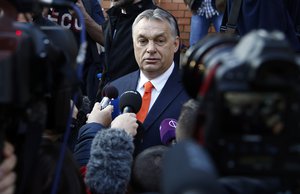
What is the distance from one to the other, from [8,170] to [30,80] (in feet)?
0.97

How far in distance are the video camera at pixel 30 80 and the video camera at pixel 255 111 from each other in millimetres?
478

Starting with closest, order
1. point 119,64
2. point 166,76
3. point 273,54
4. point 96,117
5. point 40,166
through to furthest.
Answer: point 273,54, point 40,166, point 96,117, point 166,76, point 119,64

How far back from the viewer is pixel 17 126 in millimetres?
1794

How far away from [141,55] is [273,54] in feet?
8.71

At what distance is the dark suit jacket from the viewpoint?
3371mm

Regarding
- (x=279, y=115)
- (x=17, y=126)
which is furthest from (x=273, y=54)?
(x=17, y=126)

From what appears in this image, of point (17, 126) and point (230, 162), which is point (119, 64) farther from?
point (230, 162)

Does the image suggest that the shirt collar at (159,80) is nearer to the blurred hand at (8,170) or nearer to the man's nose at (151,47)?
the man's nose at (151,47)

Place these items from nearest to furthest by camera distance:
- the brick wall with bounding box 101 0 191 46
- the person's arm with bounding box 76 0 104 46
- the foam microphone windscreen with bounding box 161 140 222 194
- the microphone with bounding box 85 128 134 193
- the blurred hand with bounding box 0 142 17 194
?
the foam microphone windscreen with bounding box 161 140 222 194
the blurred hand with bounding box 0 142 17 194
the microphone with bounding box 85 128 134 193
the person's arm with bounding box 76 0 104 46
the brick wall with bounding box 101 0 191 46

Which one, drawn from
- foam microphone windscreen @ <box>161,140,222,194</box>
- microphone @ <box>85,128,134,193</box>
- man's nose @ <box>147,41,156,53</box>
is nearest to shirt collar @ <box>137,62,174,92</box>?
man's nose @ <box>147,41,156,53</box>

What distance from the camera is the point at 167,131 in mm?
3211

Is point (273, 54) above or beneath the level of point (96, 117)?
above

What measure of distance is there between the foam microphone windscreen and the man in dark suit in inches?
90.7

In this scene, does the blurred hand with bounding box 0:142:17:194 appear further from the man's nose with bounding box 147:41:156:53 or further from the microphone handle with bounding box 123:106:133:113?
the man's nose with bounding box 147:41:156:53
